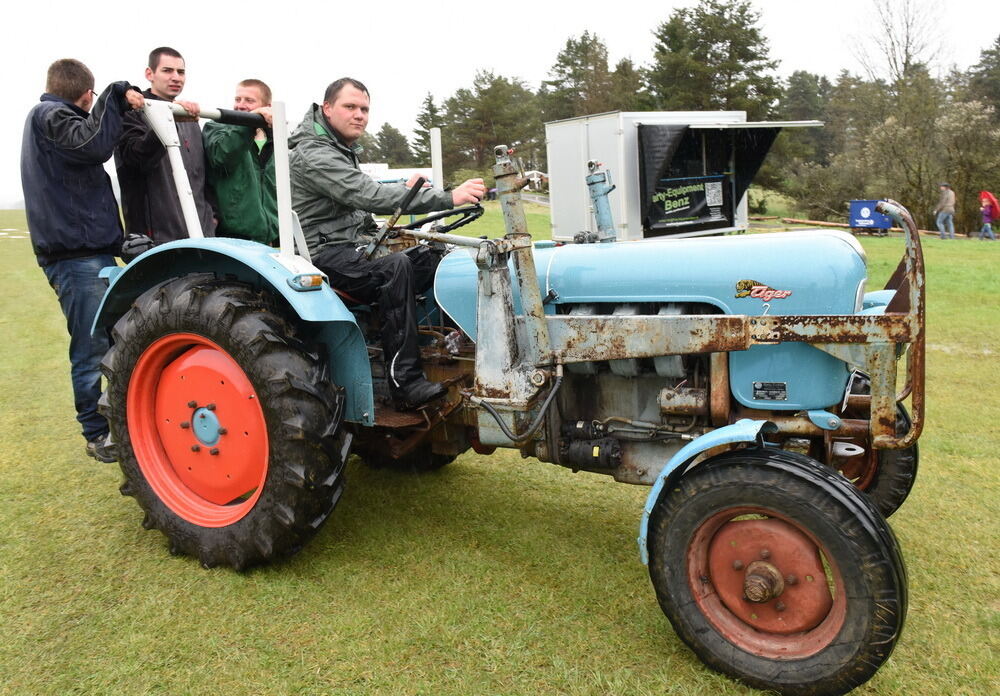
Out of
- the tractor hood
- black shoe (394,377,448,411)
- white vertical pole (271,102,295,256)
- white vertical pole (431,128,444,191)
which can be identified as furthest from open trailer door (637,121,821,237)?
white vertical pole (271,102,295,256)

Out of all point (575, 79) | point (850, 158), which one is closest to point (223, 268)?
point (850, 158)

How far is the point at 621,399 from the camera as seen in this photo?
2824 mm

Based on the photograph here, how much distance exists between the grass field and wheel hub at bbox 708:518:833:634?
23 cm

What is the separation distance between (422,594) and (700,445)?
1.17 m

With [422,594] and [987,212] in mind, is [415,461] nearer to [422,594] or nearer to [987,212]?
[422,594]

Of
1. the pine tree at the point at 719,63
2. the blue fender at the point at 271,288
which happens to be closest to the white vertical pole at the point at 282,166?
the blue fender at the point at 271,288

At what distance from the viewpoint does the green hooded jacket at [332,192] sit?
9.50ft

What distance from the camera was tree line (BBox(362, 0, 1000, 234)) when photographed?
70.2ft

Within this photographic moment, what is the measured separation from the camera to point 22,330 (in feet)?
26.0

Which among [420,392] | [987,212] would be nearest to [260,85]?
[420,392]

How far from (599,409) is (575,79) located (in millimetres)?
45869

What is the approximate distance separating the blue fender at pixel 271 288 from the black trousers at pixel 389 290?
0.12m

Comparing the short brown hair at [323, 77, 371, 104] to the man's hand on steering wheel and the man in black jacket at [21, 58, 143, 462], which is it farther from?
the man in black jacket at [21, 58, 143, 462]

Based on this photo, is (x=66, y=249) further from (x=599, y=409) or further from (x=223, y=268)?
(x=599, y=409)
